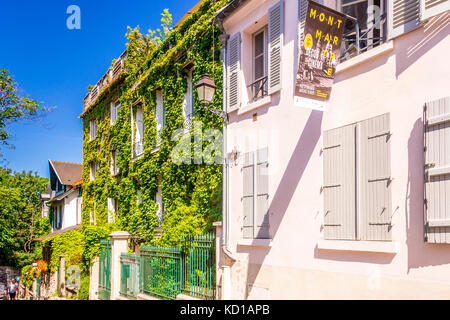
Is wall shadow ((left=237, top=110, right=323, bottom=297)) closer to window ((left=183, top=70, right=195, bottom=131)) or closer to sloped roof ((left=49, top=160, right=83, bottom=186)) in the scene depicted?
window ((left=183, top=70, right=195, bottom=131))

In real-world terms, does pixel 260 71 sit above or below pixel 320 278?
above

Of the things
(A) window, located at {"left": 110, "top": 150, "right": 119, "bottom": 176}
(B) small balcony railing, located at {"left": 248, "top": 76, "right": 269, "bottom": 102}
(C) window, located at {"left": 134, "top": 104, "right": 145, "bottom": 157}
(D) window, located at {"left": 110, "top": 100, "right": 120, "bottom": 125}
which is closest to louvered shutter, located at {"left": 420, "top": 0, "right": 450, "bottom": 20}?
(B) small balcony railing, located at {"left": 248, "top": 76, "right": 269, "bottom": 102}

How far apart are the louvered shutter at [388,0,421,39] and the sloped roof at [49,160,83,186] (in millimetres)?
30229

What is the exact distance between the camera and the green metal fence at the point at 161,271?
10.5m

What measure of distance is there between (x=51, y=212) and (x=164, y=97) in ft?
76.7

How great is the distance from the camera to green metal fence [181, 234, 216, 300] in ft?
30.9

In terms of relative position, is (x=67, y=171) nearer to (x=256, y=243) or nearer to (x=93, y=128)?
(x=93, y=128)

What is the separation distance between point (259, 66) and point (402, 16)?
4106 millimetres

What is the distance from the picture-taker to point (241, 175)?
30.0 feet

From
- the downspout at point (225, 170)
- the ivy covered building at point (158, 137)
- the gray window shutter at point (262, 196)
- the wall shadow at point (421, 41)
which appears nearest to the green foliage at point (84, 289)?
the ivy covered building at point (158, 137)

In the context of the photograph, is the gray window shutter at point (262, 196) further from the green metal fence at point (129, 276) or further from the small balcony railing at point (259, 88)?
the green metal fence at point (129, 276)
